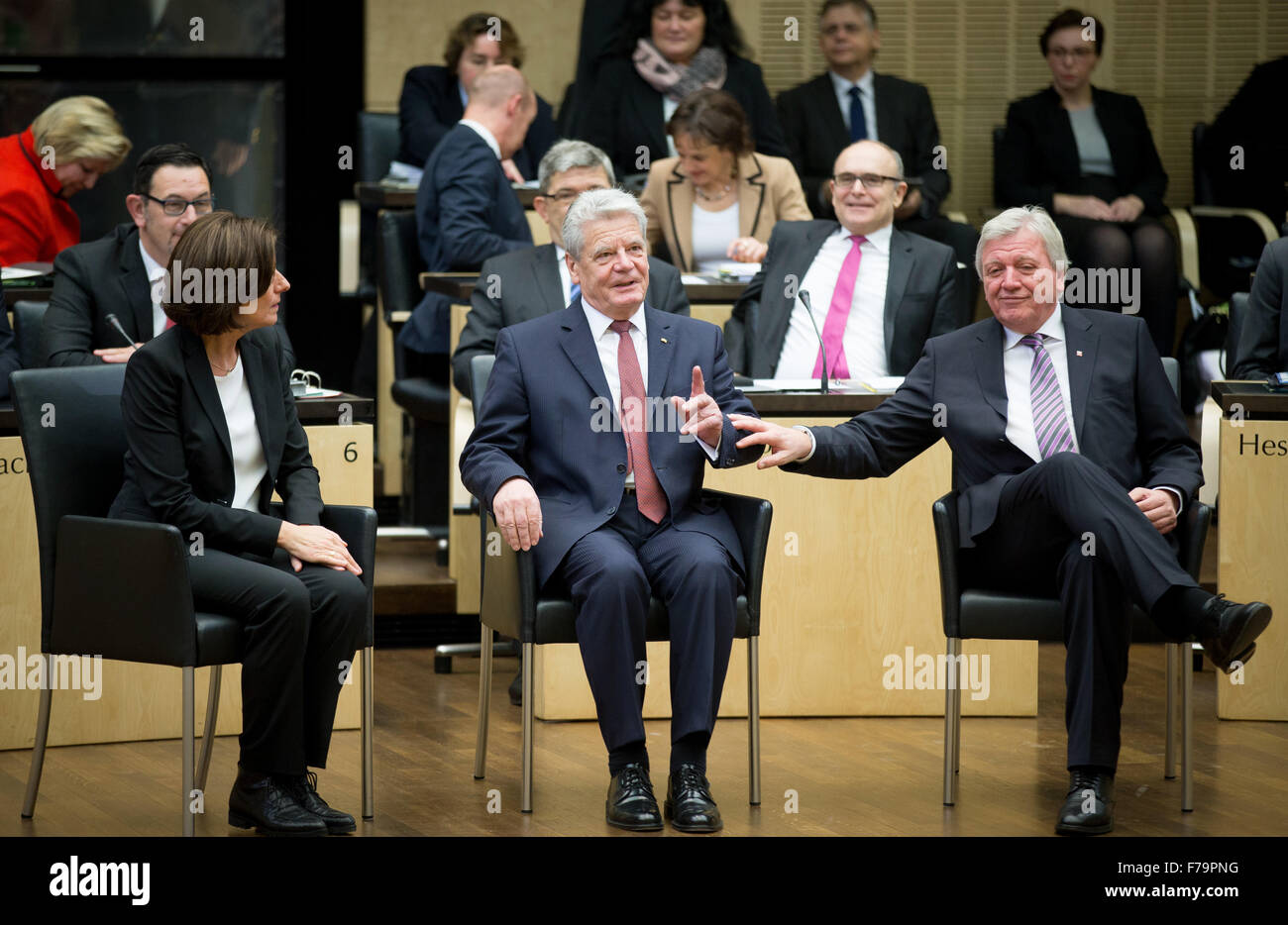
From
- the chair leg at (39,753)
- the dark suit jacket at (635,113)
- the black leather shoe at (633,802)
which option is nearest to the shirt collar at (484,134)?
the dark suit jacket at (635,113)

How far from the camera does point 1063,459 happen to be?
3.54m

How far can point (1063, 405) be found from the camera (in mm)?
3760

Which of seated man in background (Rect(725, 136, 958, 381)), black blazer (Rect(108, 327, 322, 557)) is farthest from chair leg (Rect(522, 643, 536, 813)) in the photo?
seated man in background (Rect(725, 136, 958, 381))

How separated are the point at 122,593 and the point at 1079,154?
4293 millimetres

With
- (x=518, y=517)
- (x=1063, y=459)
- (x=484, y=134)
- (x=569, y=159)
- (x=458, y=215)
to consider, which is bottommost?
(x=518, y=517)

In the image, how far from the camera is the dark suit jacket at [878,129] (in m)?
6.40

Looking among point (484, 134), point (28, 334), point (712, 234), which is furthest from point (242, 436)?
point (712, 234)

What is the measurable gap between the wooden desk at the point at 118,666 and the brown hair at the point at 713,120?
1.68 meters

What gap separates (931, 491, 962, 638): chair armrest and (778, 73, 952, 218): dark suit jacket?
2919mm

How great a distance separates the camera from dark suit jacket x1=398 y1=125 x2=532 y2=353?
5.40 meters

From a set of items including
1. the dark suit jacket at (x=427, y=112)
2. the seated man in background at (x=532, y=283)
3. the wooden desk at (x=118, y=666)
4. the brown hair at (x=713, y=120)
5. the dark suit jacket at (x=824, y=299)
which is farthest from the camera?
the dark suit jacket at (x=427, y=112)

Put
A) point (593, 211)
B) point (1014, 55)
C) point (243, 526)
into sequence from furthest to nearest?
1. point (1014, 55)
2. point (593, 211)
3. point (243, 526)

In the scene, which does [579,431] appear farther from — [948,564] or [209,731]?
[209,731]

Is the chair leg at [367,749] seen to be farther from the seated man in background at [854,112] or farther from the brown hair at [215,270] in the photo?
the seated man in background at [854,112]
